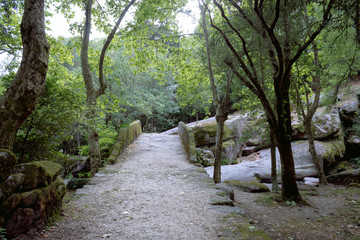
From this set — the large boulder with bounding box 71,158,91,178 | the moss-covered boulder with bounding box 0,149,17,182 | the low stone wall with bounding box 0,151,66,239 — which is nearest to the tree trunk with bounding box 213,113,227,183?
the low stone wall with bounding box 0,151,66,239

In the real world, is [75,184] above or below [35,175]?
below

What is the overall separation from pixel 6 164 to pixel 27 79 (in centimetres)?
154

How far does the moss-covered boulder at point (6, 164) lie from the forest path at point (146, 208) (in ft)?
3.38

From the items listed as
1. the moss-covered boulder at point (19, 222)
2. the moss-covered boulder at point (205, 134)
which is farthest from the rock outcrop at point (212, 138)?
the moss-covered boulder at point (19, 222)

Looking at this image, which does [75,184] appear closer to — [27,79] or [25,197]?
[27,79]

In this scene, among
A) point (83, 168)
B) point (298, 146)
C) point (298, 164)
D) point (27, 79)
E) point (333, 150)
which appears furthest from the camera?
point (298, 146)

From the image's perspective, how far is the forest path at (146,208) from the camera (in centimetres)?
356

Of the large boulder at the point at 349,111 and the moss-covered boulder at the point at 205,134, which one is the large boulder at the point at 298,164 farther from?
the moss-covered boulder at the point at 205,134

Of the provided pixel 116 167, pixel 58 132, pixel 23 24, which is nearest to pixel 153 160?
pixel 116 167

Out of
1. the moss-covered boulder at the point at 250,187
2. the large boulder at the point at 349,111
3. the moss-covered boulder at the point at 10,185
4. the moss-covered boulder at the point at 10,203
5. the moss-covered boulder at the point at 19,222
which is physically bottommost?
the moss-covered boulder at the point at 250,187

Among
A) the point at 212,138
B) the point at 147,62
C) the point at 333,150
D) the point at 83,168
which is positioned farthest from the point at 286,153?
the point at 212,138

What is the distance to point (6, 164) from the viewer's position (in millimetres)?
2824

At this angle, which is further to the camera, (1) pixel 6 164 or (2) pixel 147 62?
(2) pixel 147 62

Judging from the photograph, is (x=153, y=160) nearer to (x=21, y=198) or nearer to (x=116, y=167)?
(x=116, y=167)
